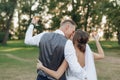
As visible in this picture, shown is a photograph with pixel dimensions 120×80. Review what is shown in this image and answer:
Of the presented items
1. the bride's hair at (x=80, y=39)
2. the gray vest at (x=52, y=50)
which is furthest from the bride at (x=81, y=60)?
the gray vest at (x=52, y=50)

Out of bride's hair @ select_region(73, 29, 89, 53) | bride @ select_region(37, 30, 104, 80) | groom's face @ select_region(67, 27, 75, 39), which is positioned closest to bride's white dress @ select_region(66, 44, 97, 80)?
bride @ select_region(37, 30, 104, 80)

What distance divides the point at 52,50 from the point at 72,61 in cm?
38

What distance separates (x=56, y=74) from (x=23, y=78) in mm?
9869

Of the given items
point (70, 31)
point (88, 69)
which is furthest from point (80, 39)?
point (88, 69)

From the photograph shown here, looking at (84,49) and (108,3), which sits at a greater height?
(84,49)

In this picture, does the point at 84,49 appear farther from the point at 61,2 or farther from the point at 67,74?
the point at 61,2

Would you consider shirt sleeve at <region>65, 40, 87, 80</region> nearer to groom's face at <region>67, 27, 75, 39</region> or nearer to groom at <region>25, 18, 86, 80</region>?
groom at <region>25, 18, 86, 80</region>

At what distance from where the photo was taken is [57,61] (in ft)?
14.3

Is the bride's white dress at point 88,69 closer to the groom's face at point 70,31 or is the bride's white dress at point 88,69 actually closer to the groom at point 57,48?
the groom at point 57,48

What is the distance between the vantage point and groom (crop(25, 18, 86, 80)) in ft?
13.5

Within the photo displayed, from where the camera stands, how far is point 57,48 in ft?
14.1

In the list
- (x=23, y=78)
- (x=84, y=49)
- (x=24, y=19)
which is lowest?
(x=24, y=19)

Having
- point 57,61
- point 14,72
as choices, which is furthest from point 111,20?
point 57,61

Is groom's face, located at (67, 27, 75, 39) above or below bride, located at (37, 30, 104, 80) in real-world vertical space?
above
